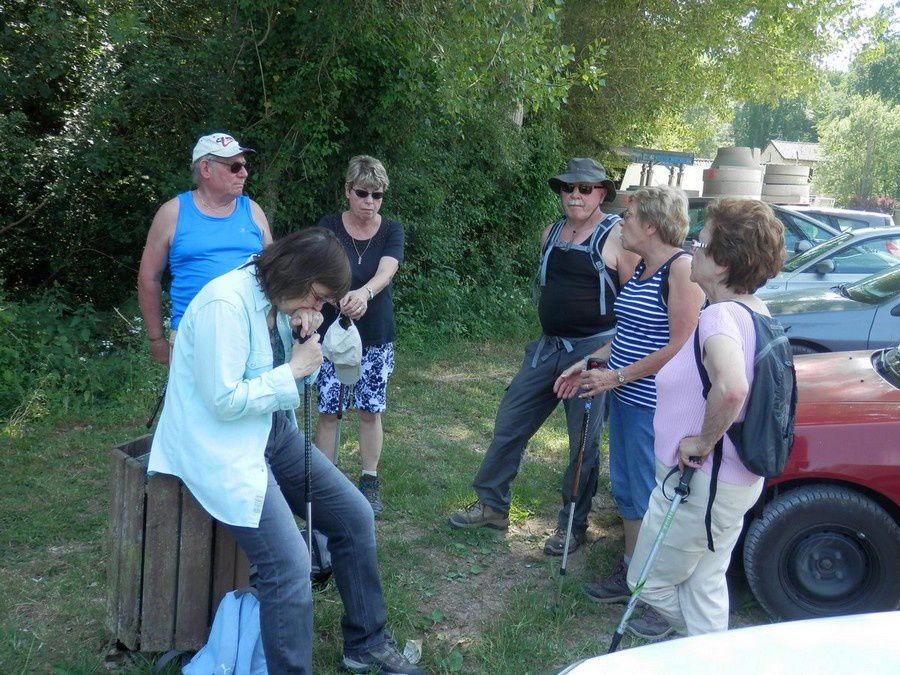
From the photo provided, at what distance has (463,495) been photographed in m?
5.20

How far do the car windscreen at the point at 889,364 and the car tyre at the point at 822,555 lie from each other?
70 centimetres

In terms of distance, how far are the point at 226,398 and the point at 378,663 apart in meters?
1.25

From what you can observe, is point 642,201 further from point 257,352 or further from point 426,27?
point 426,27

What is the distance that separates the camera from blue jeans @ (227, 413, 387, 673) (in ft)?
9.03

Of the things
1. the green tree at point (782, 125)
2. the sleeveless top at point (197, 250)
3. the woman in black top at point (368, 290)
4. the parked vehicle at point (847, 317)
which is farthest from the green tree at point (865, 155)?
the sleeveless top at point (197, 250)

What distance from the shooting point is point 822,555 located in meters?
3.79

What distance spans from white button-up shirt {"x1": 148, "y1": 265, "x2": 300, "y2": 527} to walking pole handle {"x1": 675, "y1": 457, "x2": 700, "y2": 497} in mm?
1319

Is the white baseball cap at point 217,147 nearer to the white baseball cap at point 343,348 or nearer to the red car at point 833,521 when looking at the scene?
the white baseball cap at point 343,348

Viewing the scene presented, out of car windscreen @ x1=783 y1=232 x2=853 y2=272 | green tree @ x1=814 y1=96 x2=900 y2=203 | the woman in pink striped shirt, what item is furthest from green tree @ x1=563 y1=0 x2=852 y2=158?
green tree @ x1=814 y1=96 x2=900 y2=203

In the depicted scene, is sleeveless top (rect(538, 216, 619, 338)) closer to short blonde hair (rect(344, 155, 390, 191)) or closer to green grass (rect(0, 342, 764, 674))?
short blonde hair (rect(344, 155, 390, 191))

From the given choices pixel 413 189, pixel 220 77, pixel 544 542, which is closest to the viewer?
pixel 544 542

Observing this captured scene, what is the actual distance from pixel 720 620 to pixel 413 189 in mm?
7263

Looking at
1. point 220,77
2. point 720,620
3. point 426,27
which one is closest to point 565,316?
point 720,620

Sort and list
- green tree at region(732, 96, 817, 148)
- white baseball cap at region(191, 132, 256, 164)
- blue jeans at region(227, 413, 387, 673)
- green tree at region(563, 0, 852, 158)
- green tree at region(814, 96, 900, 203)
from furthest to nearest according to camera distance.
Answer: green tree at region(732, 96, 817, 148) < green tree at region(814, 96, 900, 203) < green tree at region(563, 0, 852, 158) < white baseball cap at region(191, 132, 256, 164) < blue jeans at region(227, 413, 387, 673)
